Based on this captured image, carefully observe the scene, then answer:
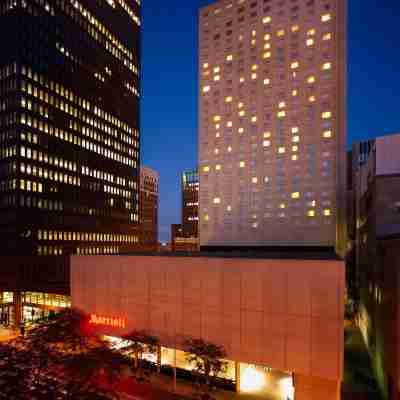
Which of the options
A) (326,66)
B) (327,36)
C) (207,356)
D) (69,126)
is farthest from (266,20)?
(207,356)

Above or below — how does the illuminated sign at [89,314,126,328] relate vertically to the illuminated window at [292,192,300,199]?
below

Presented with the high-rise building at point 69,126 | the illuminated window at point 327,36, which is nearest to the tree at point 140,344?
the high-rise building at point 69,126

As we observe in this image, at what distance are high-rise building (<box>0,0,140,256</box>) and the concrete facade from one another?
57.9 metres

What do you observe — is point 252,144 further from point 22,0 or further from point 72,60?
point 22,0

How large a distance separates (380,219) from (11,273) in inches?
2793

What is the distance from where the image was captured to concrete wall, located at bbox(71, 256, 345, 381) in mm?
26844

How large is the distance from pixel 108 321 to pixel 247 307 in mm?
16609

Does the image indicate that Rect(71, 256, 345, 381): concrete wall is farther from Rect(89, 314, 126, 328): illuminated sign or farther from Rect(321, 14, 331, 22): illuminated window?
Rect(321, 14, 331, 22): illuminated window

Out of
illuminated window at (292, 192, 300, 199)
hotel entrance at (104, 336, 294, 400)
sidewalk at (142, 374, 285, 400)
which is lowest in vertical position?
sidewalk at (142, 374, 285, 400)

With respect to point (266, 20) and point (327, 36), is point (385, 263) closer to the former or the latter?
point (327, 36)

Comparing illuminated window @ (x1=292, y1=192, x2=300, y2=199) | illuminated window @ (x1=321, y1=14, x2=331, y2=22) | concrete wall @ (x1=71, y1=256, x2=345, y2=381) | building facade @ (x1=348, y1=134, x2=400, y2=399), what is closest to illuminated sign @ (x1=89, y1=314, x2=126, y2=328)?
concrete wall @ (x1=71, y1=256, x2=345, y2=381)

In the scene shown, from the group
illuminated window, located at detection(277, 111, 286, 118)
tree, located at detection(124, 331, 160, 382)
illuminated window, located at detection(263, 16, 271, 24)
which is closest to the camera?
tree, located at detection(124, 331, 160, 382)

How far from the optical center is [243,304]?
2958cm

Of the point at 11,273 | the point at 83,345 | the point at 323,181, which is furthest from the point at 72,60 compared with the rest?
the point at 83,345
